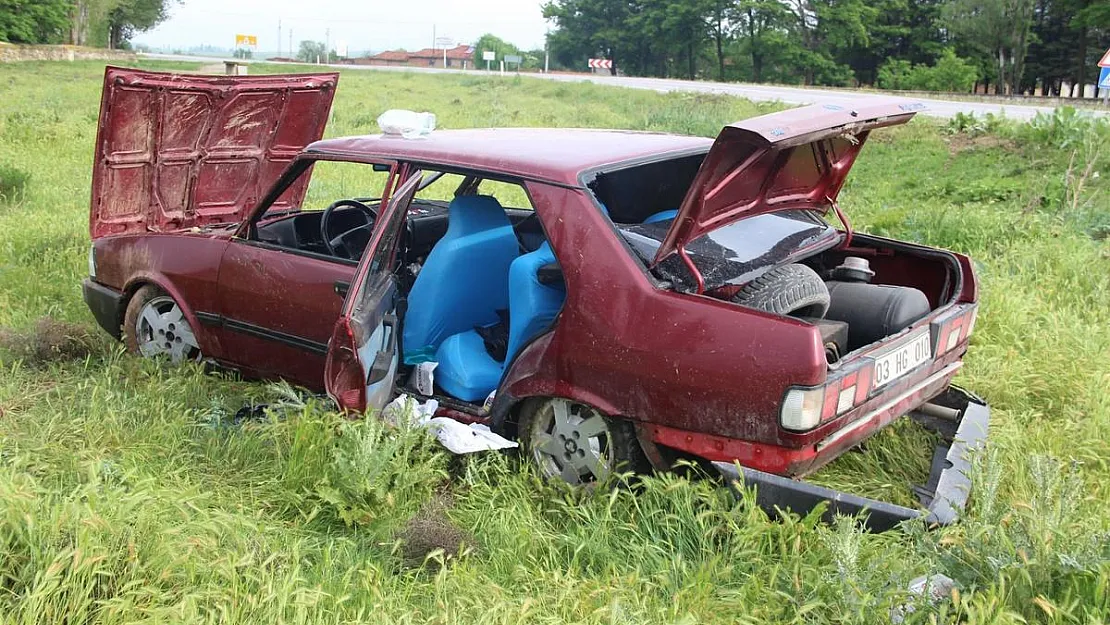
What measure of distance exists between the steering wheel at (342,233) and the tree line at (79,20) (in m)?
48.0

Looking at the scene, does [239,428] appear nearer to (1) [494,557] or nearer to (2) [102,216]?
(1) [494,557]

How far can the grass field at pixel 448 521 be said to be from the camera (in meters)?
2.54

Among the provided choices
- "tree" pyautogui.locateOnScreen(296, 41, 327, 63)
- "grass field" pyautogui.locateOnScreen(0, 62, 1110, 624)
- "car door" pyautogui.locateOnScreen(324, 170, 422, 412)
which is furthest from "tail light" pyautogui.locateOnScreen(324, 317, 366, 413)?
"tree" pyautogui.locateOnScreen(296, 41, 327, 63)

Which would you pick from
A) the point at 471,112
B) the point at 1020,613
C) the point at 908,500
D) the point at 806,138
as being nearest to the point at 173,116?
the point at 806,138

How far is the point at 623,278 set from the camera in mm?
3123

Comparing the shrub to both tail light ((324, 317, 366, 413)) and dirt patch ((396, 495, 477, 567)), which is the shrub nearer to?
tail light ((324, 317, 366, 413))

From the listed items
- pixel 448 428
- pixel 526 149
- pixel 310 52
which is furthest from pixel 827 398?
pixel 310 52

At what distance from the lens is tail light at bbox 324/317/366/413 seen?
3.57 m

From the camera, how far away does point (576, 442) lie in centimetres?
344

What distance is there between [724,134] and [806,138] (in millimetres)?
339

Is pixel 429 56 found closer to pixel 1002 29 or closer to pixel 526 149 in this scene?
pixel 1002 29

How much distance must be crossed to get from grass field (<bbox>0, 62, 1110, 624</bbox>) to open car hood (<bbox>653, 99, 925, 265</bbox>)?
97 centimetres

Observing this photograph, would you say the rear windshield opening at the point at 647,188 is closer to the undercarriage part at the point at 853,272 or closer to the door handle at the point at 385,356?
the undercarriage part at the point at 853,272

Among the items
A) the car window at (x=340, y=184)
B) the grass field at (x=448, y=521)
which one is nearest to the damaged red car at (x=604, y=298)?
the grass field at (x=448, y=521)
